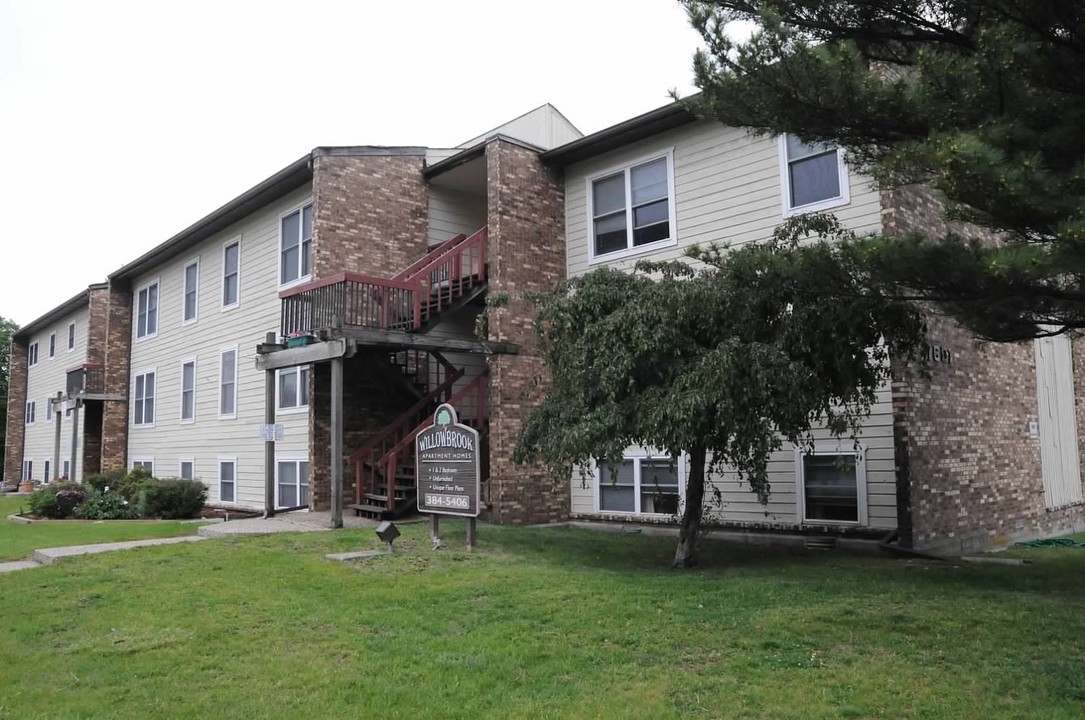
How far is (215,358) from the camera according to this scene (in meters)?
21.8

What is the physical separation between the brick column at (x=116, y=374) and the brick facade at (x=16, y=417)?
1534 cm

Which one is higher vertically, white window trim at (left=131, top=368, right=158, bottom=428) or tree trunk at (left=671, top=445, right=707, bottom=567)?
white window trim at (left=131, top=368, right=158, bottom=428)

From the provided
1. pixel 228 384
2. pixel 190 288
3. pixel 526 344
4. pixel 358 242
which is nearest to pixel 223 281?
pixel 190 288

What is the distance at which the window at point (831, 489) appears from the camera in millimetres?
11703

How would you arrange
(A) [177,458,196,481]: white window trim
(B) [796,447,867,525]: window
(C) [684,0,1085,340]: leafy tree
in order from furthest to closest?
(A) [177,458,196,481]: white window trim → (B) [796,447,867,525]: window → (C) [684,0,1085,340]: leafy tree

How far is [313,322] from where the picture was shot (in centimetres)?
1471

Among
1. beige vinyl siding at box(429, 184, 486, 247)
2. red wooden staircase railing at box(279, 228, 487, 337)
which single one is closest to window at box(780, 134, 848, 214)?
red wooden staircase railing at box(279, 228, 487, 337)

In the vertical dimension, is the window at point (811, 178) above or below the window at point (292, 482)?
above

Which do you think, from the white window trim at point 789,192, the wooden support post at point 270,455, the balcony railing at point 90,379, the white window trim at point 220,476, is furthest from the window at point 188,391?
the white window trim at point 789,192

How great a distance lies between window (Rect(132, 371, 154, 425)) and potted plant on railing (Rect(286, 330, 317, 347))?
12.7 meters

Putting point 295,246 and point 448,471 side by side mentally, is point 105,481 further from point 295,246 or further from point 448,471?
point 448,471

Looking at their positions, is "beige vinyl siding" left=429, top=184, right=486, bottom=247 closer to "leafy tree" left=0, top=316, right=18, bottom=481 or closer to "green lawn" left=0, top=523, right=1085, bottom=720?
"green lawn" left=0, top=523, right=1085, bottom=720

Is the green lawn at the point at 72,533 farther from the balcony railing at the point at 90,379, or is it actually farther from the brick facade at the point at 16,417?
the brick facade at the point at 16,417

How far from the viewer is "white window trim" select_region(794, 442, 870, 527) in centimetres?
1163
